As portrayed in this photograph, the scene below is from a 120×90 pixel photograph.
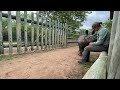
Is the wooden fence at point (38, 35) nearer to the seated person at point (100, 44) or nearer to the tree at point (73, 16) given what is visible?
the seated person at point (100, 44)

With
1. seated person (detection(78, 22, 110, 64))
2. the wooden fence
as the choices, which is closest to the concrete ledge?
seated person (detection(78, 22, 110, 64))

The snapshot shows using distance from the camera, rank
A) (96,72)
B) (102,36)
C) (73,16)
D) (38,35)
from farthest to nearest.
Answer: (73,16) → (38,35) → (102,36) → (96,72)

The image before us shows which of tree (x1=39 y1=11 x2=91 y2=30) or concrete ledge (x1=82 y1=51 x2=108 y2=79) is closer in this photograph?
concrete ledge (x1=82 y1=51 x2=108 y2=79)

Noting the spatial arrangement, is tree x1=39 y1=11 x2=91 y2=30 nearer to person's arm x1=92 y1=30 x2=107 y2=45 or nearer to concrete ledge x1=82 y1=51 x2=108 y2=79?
person's arm x1=92 y1=30 x2=107 y2=45

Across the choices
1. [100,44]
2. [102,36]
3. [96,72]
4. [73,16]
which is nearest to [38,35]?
[100,44]

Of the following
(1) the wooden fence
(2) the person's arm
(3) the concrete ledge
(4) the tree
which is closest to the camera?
(3) the concrete ledge

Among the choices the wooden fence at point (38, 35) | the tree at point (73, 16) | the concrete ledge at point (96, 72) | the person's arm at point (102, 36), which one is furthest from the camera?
the tree at point (73, 16)

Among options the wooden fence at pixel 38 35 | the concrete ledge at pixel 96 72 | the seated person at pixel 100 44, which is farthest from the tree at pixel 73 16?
the concrete ledge at pixel 96 72

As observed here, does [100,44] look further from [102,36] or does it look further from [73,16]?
[73,16]

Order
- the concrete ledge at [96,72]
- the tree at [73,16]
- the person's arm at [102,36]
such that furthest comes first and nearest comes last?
the tree at [73,16] < the person's arm at [102,36] < the concrete ledge at [96,72]

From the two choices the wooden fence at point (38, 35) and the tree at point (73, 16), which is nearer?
the wooden fence at point (38, 35)

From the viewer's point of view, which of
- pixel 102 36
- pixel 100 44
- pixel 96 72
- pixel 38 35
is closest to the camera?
pixel 96 72
